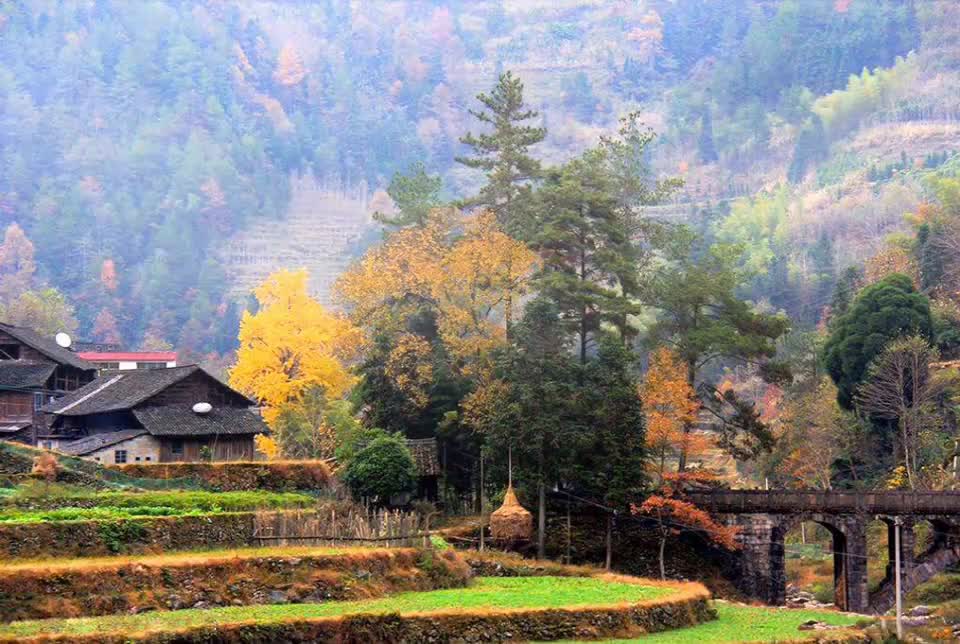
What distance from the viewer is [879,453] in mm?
81562

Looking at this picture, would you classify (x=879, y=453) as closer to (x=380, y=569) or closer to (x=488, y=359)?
(x=488, y=359)

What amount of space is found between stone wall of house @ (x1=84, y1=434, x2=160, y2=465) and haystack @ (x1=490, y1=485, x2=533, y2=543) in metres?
16.8

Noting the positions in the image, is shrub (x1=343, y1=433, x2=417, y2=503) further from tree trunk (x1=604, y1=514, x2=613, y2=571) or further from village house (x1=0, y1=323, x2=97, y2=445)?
village house (x1=0, y1=323, x2=97, y2=445)

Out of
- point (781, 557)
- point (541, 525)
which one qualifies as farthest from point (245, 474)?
point (781, 557)

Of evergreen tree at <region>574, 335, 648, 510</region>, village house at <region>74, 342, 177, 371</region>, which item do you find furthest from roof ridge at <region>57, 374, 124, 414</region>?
evergreen tree at <region>574, 335, 648, 510</region>

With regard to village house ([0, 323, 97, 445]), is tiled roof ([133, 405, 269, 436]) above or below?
below

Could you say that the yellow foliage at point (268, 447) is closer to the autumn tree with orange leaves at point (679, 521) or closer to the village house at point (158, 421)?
the village house at point (158, 421)

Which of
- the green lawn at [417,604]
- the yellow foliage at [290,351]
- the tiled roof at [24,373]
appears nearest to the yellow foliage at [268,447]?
the yellow foliage at [290,351]

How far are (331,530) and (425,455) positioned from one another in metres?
22.5

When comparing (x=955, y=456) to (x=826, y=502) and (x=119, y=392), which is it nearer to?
(x=826, y=502)

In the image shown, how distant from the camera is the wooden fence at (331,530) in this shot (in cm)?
4541

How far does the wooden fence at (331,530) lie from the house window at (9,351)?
35024 mm

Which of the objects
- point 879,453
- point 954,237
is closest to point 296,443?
point 879,453

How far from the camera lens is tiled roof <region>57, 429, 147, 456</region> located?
6669 cm
